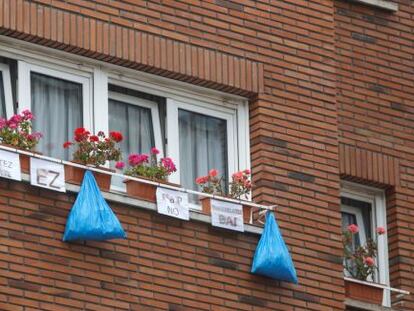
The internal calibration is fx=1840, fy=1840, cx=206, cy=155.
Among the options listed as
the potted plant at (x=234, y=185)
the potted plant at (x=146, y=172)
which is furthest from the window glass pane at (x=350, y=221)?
the potted plant at (x=146, y=172)

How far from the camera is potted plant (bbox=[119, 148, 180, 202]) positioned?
18.7 meters

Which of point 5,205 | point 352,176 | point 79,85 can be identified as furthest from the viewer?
point 352,176

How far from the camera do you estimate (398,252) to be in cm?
2198

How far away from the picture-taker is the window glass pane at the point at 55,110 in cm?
1880

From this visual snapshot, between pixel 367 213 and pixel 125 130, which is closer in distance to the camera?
pixel 125 130

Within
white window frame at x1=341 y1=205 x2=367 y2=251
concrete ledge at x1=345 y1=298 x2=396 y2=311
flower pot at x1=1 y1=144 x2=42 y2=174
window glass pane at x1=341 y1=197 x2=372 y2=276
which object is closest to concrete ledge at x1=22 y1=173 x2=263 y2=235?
flower pot at x1=1 y1=144 x2=42 y2=174

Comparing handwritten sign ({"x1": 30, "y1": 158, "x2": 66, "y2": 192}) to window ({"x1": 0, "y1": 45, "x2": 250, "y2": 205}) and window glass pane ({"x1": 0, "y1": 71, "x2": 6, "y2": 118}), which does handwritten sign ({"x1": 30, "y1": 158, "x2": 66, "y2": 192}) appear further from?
window glass pane ({"x1": 0, "y1": 71, "x2": 6, "y2": 118})

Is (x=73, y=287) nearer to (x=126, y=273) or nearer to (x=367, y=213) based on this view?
(x=126, y=273)

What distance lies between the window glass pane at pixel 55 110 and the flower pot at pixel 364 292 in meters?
3.88

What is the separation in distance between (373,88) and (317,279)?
3.66 metres

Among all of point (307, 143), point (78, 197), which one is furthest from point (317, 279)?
point (78, 197)

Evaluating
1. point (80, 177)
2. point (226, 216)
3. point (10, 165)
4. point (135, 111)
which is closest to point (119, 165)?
point (80, 177)

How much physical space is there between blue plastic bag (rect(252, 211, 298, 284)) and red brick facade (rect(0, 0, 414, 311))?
140 millimetres

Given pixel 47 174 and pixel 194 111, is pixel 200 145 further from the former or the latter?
pixel 47 174
